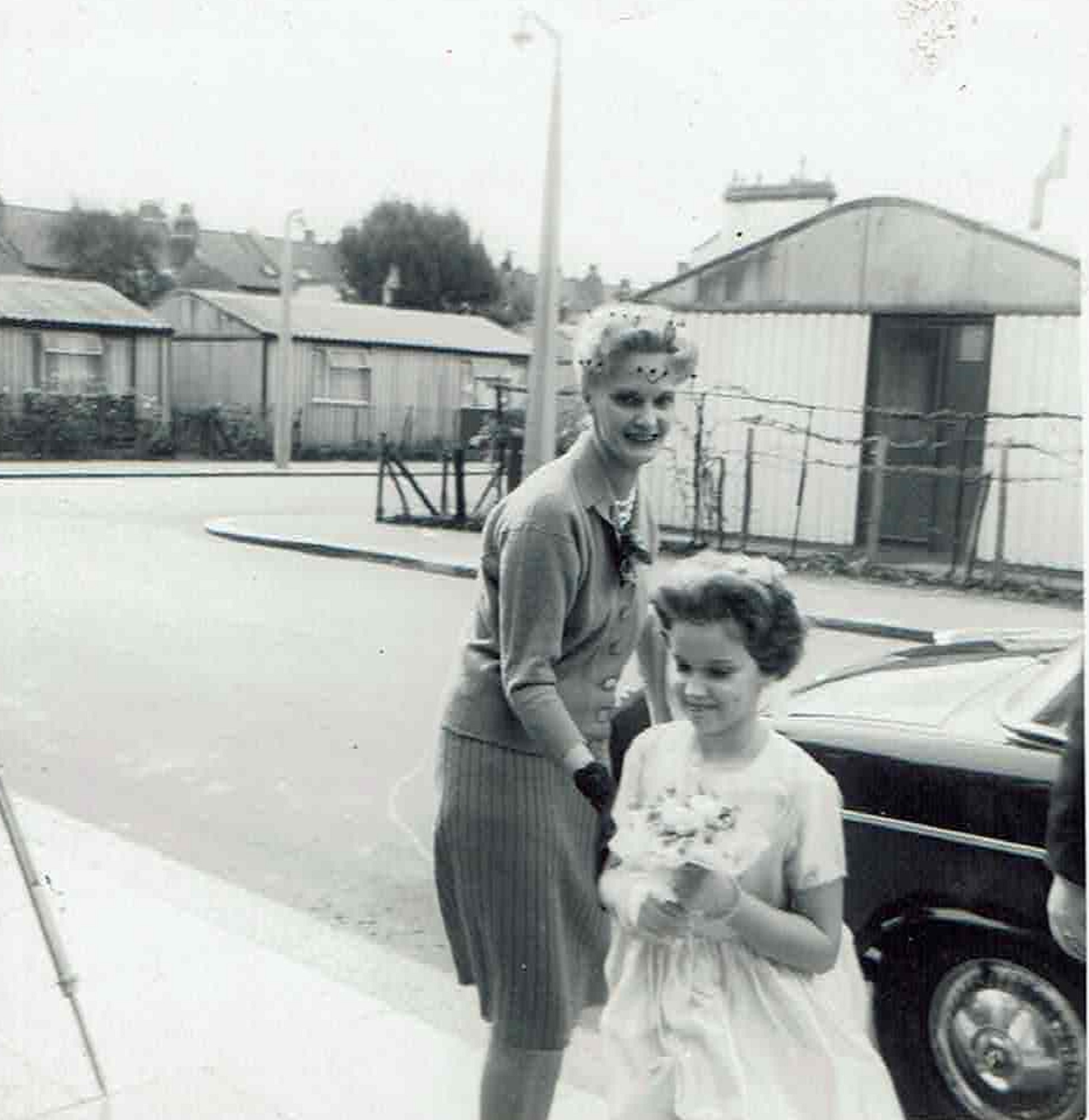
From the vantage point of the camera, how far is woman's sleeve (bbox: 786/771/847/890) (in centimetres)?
202

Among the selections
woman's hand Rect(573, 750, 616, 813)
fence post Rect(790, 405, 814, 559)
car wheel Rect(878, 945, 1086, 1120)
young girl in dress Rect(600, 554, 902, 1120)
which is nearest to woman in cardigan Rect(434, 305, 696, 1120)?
woman's hand Rect(573, 750, 616, 813)

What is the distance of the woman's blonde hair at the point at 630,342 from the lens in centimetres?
238

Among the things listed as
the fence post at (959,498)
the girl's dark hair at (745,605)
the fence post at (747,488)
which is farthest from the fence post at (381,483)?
the girl's dark hair at (745,605)

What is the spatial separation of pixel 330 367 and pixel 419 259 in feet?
60.7

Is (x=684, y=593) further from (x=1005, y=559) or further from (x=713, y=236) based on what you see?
(x=1005, y=559)

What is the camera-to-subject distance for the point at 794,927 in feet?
6.57

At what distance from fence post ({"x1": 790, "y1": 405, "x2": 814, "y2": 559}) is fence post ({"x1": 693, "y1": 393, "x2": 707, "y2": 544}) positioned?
32.4 inches

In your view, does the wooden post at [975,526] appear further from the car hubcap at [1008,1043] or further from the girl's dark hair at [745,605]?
the girl's dark hair at [745,605]

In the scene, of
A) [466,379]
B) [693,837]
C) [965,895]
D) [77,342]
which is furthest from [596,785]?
[466,379]

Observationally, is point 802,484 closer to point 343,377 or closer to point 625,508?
point 625,508

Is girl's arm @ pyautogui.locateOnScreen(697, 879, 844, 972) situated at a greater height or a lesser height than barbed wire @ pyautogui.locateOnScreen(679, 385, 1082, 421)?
lesser

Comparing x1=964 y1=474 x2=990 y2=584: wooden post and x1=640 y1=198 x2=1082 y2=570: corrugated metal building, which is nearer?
x1=640 y1=198 x2=1082 y2=570: corrugated metal building

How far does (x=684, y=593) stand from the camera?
83.4 inches

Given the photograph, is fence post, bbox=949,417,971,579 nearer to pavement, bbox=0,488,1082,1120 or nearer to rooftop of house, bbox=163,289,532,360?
pavement, bbox=0,488,1082,1120
